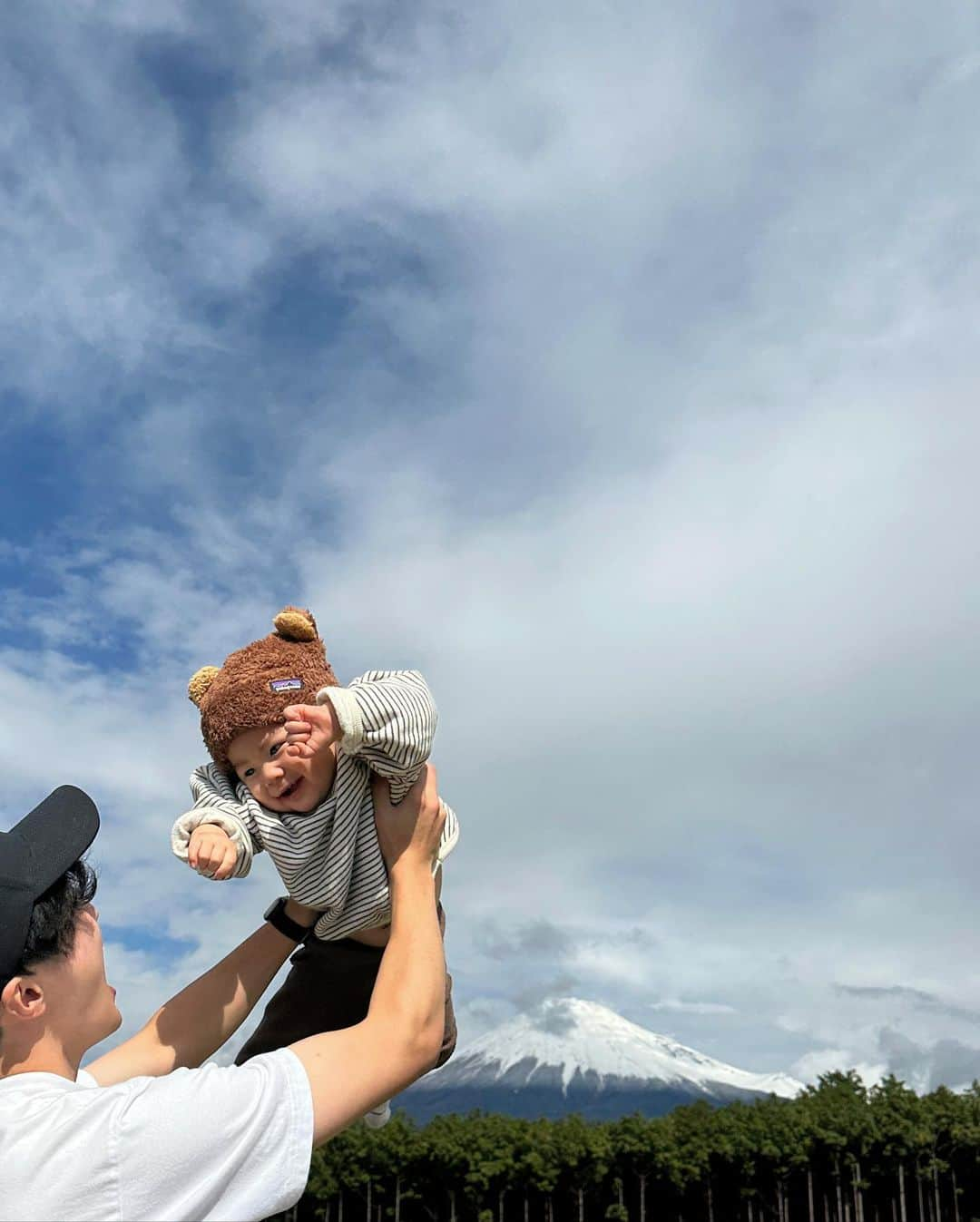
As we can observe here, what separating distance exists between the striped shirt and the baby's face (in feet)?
0.12

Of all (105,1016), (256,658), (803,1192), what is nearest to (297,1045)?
(105,1016)

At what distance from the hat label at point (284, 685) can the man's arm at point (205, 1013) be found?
791 millimetres

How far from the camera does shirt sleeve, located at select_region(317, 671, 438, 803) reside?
3402mm

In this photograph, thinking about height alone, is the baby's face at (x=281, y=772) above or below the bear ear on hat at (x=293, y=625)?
below

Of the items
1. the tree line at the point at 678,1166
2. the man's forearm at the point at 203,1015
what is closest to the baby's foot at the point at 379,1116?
the man's forearm at the point at 203,1015

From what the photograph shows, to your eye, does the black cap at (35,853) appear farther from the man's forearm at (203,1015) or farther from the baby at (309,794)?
the man's forearm at (203,1015)

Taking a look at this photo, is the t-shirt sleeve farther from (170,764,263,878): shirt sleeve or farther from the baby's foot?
the baby's foot

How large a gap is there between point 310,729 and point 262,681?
33 centimetres

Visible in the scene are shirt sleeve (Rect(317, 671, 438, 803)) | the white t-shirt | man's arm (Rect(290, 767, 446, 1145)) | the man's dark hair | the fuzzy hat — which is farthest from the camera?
the fuzzy hat

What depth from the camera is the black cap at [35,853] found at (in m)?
2.73

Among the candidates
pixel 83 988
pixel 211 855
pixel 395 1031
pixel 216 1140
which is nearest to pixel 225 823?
pixel 211 855

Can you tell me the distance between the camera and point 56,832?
2.95 metres

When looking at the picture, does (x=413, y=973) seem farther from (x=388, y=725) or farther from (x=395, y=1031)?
(x=388, y=725)

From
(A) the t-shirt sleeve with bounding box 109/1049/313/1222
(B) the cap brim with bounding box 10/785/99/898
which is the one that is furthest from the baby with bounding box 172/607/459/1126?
(A) the t-shirt sleeve with bounding box 109/1049/313/1222
